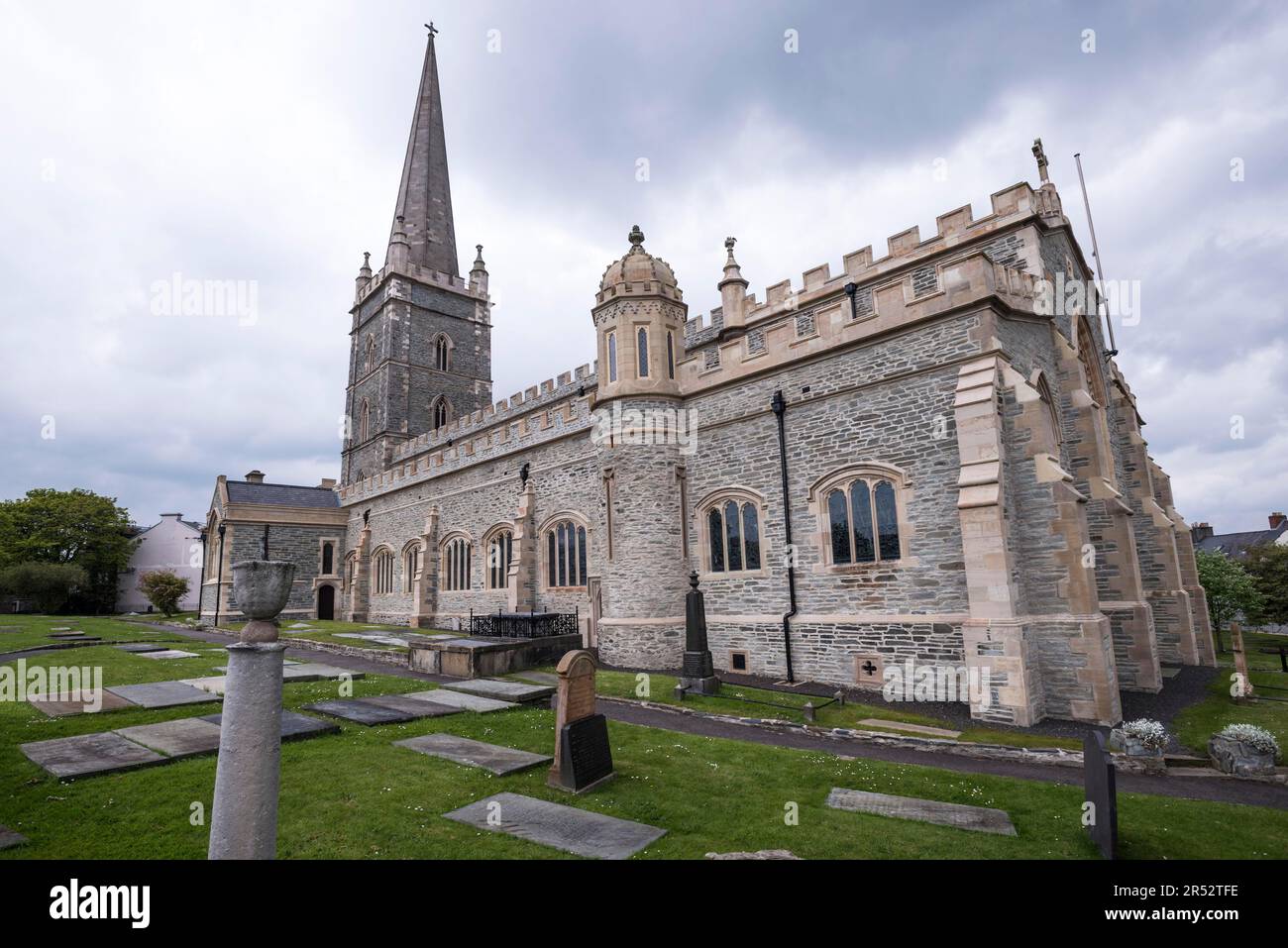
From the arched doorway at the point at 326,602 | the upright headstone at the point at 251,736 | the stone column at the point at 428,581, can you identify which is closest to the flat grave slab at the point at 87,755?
the upright headstone at the point at 251,736

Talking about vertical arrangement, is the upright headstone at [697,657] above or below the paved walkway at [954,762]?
above

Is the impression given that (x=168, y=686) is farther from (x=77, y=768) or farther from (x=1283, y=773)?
(x=1283, y=773)

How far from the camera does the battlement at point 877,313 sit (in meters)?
11.9

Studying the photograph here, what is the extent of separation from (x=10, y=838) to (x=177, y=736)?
3088mm

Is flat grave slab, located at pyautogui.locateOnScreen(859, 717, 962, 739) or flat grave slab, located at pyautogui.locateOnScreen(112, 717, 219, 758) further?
flat grave slab, located at pyautogui.locateOnScreen(859, 717, 962, 739)

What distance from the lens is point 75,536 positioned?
4278cm

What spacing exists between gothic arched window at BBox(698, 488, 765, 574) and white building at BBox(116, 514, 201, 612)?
46368mm

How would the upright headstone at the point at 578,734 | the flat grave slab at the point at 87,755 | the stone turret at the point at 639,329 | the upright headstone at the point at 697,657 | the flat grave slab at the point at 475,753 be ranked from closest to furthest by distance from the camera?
the flat grave slab at the point at 87,755 → the upright headstone at the point at 578,734 → the flat grave slab at the point at 475,753 → the upright headstone at the point at 697,657 → the stone turret at the point at 639,329

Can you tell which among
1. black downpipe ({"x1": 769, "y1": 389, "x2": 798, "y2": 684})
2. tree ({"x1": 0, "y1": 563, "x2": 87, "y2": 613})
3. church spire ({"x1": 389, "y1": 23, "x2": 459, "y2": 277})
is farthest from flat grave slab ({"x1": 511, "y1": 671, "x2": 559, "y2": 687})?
tree ({"x1": 0, "y1": 563, "x2": 87, "y2": 613})

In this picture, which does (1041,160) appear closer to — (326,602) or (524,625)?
(524,625)

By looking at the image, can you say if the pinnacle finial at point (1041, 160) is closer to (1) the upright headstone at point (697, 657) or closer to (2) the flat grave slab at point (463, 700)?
(1) the upright headstone at point (697, 657)

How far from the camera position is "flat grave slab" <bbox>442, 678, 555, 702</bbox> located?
10.8 m

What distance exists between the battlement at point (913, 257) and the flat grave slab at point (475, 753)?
1127 cm

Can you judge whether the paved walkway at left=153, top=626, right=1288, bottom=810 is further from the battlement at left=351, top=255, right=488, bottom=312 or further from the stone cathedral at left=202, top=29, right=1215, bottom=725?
the battlement at left=351, top=255, right=488, bottom=312
